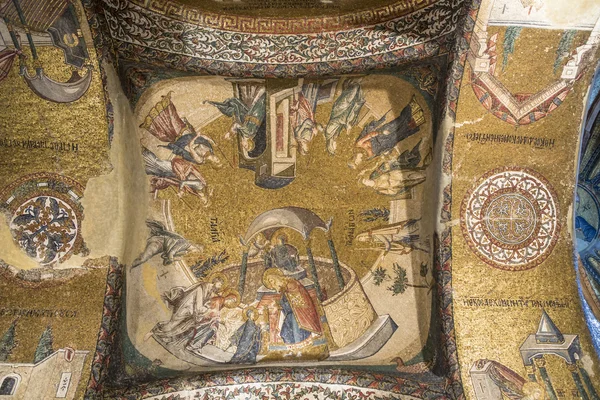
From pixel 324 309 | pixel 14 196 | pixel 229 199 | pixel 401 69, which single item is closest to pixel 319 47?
pixel 401 69

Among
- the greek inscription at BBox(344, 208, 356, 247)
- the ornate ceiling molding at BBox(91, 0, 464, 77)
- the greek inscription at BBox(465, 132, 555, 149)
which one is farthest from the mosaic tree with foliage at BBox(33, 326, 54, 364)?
the greek inscription at BBox(465, 132, 555, 149)

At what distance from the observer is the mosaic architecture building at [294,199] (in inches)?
257

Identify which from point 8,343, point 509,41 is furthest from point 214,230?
point 509,41

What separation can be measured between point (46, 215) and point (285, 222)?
9.28 feet

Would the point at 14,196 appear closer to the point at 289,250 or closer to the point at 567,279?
the point at 289,250

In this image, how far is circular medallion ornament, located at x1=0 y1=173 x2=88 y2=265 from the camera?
6750 mm

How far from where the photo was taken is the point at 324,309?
7.31 meters

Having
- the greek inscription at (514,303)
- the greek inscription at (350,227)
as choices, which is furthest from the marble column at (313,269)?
the greek inscription at (514,303)

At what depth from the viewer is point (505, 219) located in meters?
6.95

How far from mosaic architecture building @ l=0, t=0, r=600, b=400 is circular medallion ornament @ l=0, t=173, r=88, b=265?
0.07ft

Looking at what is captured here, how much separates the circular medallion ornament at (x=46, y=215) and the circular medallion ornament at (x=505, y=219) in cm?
452

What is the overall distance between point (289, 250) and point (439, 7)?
11.1ft

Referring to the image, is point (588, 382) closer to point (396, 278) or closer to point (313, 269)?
point (396, 278)

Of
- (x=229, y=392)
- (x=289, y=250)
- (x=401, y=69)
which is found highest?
(x=401, y=69)
